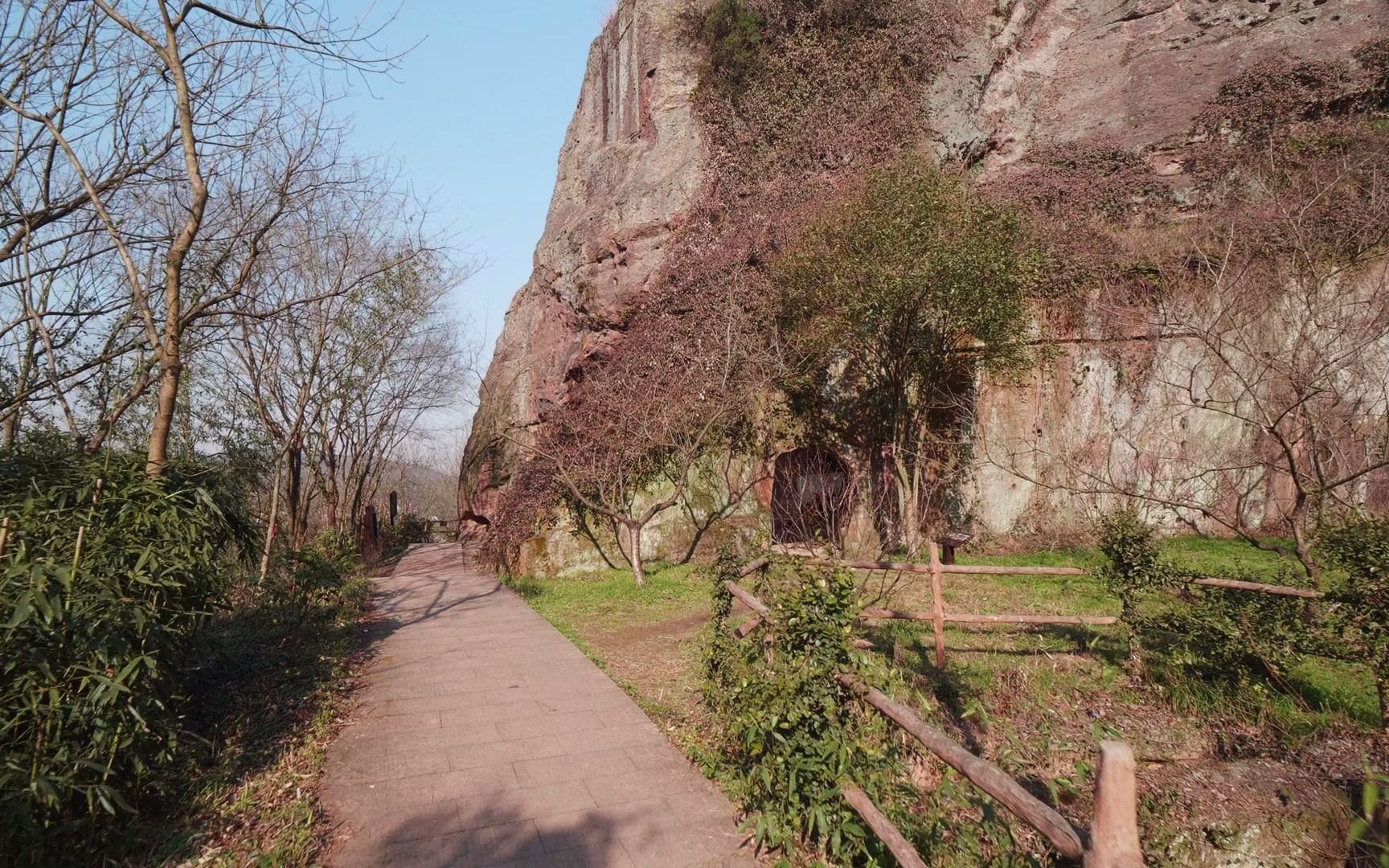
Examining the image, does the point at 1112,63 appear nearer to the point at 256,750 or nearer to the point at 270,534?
the point at 270,534

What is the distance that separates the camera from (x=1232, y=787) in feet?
18.0

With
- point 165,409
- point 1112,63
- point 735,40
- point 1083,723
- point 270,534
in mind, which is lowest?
point 1083,723

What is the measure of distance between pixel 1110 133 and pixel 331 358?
1578cm

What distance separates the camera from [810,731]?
3990 millimetres

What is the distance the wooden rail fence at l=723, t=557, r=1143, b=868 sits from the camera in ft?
7.11

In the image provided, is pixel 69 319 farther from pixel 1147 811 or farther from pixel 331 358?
pixel 1147 811

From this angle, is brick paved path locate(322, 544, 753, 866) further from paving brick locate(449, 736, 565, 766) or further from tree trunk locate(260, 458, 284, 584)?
tree trunk locate(260, 458, 284, 584)

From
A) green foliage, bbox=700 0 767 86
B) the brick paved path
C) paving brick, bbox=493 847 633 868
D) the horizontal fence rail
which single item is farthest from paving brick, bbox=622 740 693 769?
green foliage, bbox=700 0 767 86

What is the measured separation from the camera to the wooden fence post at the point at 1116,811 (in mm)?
2143

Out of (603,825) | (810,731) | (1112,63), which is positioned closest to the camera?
(810,731)

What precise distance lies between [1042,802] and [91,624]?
4.25 meters

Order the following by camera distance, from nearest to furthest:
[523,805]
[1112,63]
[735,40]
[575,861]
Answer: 1. [575,861]
2. [523,805]
3. [735,40]
4. [1112,63]

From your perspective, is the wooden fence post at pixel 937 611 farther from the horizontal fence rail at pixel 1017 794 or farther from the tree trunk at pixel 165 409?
the tree trunk at pixel 165 409

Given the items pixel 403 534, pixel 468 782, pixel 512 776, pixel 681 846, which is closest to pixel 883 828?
pixel 681 846
